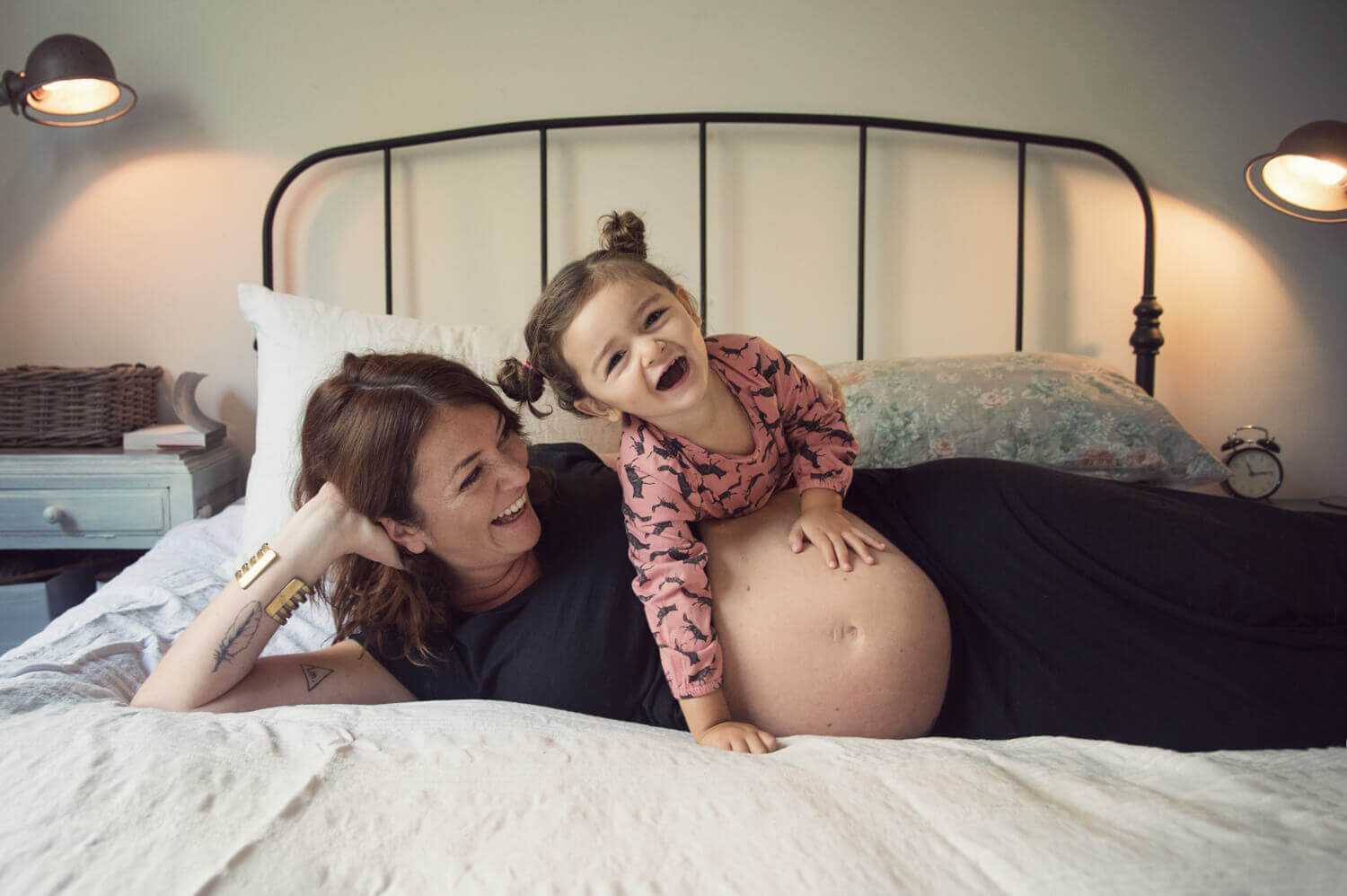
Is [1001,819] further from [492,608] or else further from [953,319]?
[953,319]

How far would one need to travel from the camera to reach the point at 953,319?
234 cm

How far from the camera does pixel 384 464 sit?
3.15ft

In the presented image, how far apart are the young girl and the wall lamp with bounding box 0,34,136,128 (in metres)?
1.56

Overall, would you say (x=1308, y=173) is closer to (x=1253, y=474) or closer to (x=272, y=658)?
(x=1253, y=474)

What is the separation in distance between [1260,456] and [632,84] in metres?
2.05

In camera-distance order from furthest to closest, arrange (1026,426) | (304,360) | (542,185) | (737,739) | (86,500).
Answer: (542,185) → (86,500) → (1026,426) → (304,360) → (737,739)

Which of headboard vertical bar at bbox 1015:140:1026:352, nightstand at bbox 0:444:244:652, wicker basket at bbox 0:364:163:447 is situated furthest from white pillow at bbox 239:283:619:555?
headboard vertical bar at bbox 1015:140:1026:352

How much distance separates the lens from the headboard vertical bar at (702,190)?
2.17 metres

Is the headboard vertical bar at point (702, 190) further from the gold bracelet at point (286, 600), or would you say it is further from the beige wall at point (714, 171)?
the gold bracelet at point (286, 600)

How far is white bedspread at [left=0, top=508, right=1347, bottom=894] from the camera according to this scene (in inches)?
22.1

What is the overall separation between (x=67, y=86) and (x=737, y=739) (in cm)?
238

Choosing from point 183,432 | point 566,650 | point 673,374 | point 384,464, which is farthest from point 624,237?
point 183,432

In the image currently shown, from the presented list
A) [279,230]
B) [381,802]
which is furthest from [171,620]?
[279,230]

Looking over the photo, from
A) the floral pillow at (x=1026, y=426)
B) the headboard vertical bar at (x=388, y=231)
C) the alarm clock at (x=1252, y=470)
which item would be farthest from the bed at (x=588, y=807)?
the alarm clock at (x=1252, y=470)
